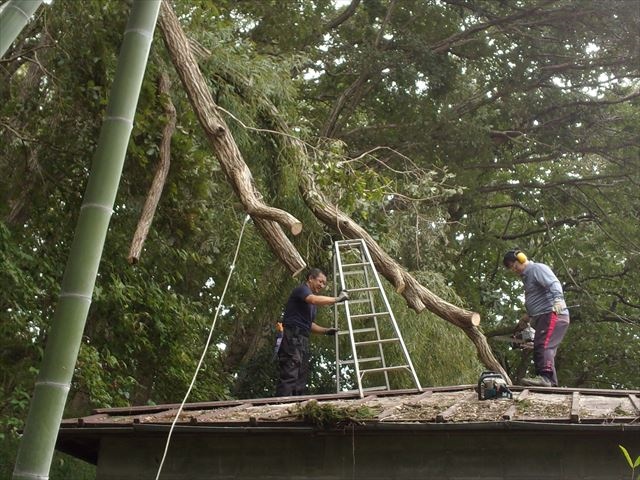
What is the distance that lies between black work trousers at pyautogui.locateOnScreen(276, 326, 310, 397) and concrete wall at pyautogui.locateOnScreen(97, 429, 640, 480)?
267cm

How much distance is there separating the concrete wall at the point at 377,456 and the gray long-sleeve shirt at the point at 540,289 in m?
3.18

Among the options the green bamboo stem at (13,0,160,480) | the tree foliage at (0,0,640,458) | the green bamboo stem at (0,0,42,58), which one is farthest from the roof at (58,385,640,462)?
the green bamboo stem at (0,0,42,58)

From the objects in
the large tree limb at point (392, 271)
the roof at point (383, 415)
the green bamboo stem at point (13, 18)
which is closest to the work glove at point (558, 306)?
the large tree limb at point (392, 271)

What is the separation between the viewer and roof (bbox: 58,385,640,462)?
7.28 meters

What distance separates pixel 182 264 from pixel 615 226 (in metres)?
9.22

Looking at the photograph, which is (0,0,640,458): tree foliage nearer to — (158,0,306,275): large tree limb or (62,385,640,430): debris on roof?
(158,0,306,275): large tree limb

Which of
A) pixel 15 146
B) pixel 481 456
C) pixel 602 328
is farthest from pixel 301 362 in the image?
pixel 602 328

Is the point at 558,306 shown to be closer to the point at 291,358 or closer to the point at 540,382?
the point at 540,382

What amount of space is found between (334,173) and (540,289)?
8.44 ft

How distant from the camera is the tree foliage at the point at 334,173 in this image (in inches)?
475

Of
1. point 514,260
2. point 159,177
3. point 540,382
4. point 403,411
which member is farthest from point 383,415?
point 159,177

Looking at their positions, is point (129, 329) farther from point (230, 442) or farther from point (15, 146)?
point (230, 442)

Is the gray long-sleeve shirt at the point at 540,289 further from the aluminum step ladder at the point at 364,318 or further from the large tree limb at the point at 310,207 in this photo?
the aluminum step ladder at the point at 364,318

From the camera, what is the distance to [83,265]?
14.0ft
